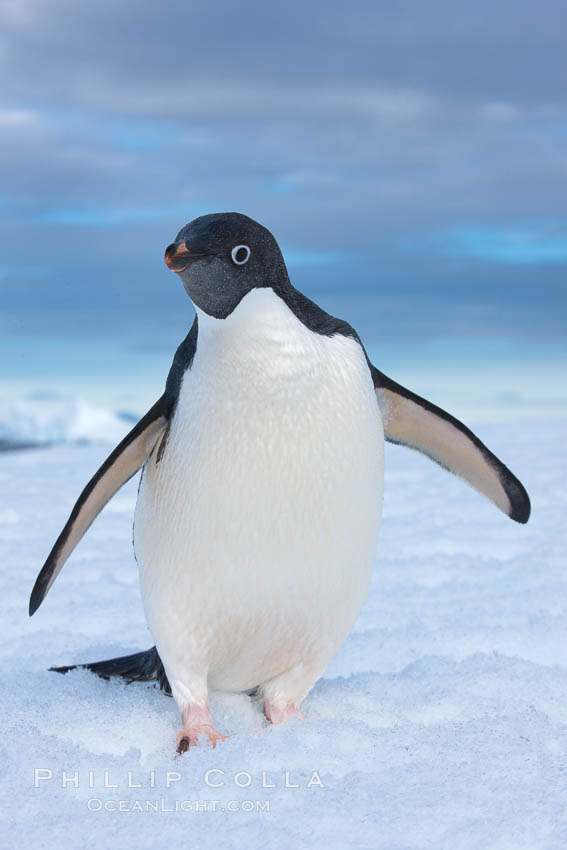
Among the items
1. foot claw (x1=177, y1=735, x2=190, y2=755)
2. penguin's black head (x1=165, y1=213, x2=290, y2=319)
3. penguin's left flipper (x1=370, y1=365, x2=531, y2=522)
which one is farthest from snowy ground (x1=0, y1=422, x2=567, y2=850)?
penguin's black head (x1=165, y1=213, x2=290, y2=319)

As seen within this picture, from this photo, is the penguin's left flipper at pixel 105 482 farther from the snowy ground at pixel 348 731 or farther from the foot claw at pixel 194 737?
the foot claw at pixel 194 737

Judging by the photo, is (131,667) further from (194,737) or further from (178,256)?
(178,256)

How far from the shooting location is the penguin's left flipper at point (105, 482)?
8.68 ft

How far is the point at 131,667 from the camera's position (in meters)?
3.10

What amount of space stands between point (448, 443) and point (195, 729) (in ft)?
3.99

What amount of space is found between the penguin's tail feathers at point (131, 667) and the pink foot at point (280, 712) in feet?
1.31

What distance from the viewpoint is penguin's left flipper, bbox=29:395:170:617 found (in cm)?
264

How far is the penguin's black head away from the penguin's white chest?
0.15ft

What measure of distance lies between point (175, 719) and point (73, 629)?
1405 millimetres

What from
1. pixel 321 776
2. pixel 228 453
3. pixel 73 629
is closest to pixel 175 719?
pixel 321 776

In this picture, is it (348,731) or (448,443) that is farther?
(448,443)

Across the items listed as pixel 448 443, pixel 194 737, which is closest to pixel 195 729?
pixel 194 737

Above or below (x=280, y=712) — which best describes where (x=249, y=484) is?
above

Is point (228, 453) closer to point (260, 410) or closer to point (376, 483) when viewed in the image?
point (260, 410)
